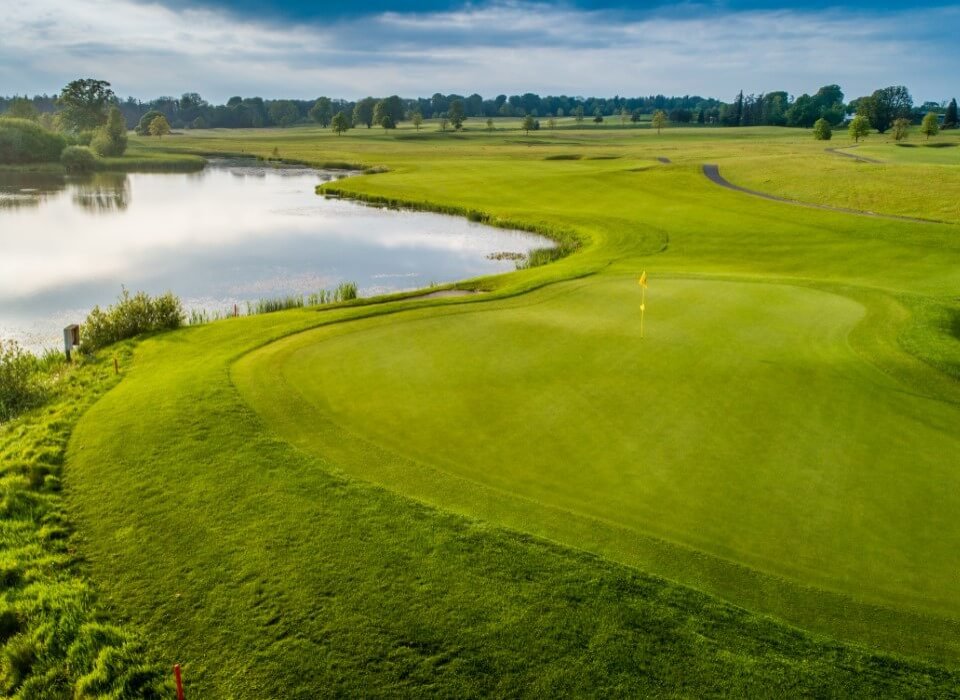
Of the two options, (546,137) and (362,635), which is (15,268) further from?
(546,137)

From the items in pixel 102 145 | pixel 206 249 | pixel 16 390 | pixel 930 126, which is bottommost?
pixel 16 390

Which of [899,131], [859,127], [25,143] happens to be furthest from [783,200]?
[25,143]

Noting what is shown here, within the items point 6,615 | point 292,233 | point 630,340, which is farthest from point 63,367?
point 292,233

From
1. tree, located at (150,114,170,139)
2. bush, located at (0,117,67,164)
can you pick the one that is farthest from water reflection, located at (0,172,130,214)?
tree, located at (150,114,170,139)

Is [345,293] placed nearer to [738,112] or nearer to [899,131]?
[899,131]

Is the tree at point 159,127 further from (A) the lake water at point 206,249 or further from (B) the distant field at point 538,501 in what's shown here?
(B) the distant field at point 538,501
